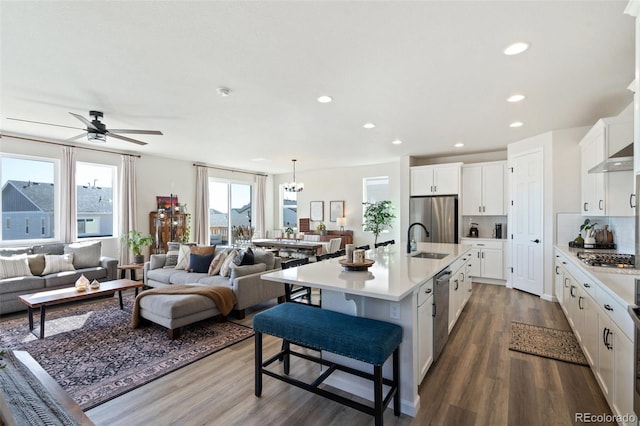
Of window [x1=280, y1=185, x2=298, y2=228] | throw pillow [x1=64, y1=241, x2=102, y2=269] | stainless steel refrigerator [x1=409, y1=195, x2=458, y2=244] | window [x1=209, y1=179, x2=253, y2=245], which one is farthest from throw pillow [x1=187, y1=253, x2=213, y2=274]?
window [x1=280, y1=185, x2=298, y2=228]

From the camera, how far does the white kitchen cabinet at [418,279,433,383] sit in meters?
2.18

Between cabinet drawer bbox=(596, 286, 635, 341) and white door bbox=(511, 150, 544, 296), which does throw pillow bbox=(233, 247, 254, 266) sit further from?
white door bbox=(511, 150, 544, 296)

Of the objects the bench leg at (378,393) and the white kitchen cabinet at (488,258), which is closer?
the bench leg at (378,393)

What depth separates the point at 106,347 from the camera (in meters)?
3.08

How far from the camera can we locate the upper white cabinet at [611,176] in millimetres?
3006

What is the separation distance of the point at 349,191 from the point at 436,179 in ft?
9.25

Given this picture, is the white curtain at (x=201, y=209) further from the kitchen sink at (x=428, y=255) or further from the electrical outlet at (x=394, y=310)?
the electrical outlet at (x=394, y=310)

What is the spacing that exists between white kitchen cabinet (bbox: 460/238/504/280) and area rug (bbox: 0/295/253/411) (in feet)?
15.6

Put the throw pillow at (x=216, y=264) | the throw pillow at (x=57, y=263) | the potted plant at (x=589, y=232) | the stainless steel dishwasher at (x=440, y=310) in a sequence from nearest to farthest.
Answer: the stainless steel dishwasher at (x=440, y=310), the potted plant at (x=589, y=232), the throw pillow at (x=216, y=264), the throw pillow at (x=57, y=263)

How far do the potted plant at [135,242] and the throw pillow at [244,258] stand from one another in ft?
9.06

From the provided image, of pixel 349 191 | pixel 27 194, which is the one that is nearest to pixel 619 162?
pixel 349 191

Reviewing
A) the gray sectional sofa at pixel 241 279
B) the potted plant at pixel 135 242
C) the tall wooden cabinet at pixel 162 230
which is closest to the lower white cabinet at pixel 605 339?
the gray sectional sofa at pixel 241 279

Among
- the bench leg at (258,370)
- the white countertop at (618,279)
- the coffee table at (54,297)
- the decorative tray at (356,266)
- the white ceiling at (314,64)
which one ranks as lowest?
the bench leg at (258,370)

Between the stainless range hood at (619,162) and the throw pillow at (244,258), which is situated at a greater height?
the stainless range hood at (619,162)
